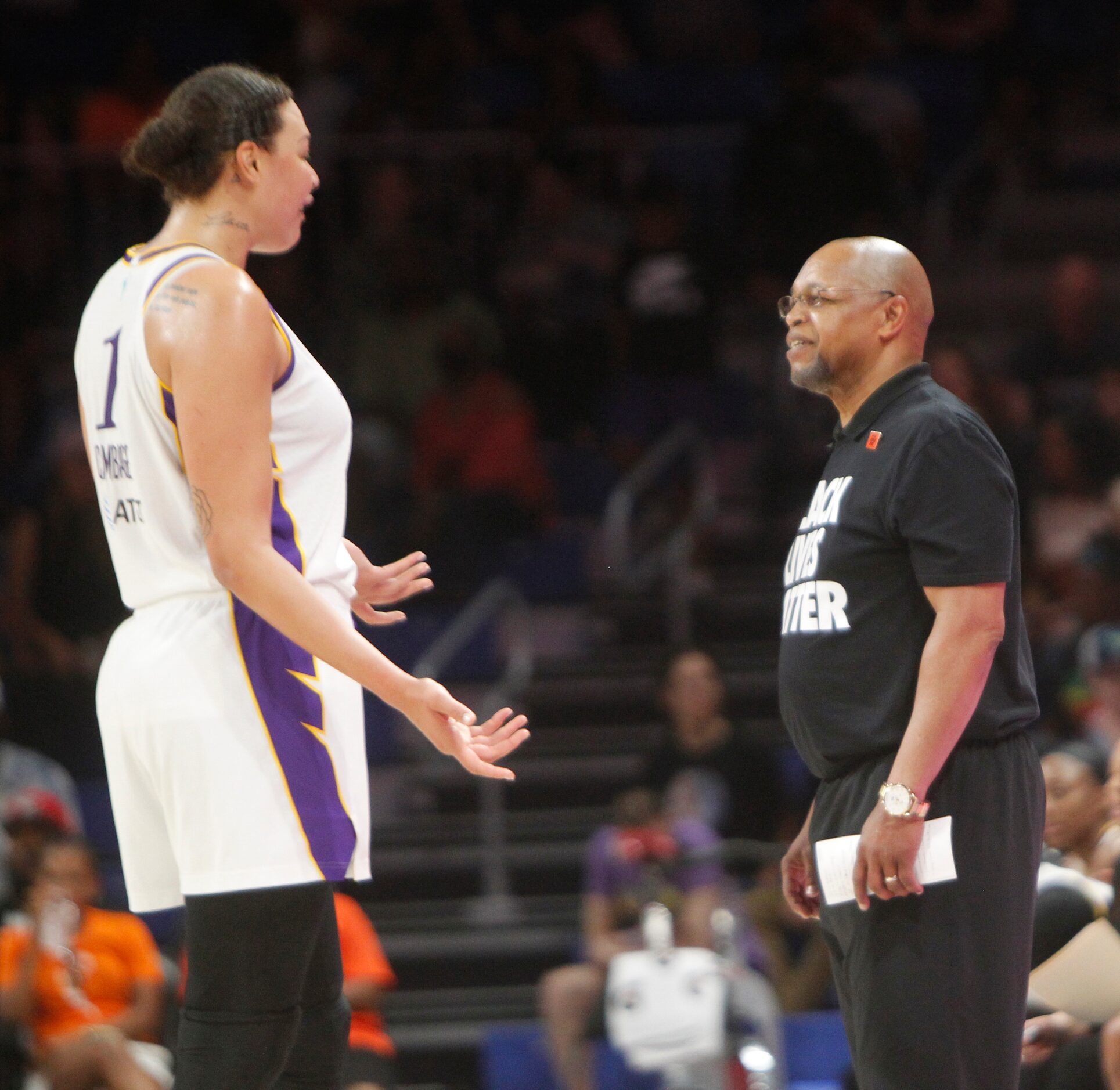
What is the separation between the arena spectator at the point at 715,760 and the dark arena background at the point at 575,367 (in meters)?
0.02

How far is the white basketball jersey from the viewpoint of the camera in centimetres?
243

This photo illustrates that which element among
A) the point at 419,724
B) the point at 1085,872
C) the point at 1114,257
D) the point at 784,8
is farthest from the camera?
the point at 784,8

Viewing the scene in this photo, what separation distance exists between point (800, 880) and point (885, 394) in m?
0.86

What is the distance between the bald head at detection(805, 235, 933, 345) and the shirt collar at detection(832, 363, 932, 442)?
0.07m

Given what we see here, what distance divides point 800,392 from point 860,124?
181 cm

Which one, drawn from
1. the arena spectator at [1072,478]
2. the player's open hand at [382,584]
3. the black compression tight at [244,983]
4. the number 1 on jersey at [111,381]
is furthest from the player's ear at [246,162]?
the arena spectator at [1072,478]

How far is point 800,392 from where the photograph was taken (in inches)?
378

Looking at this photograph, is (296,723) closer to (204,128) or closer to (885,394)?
(204,128)

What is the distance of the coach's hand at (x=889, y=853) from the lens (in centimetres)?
255

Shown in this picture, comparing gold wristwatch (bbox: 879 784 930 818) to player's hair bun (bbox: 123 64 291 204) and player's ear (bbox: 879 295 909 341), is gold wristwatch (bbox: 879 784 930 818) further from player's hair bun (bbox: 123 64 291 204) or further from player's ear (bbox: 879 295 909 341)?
player's hair bun (bbox: 123 64 291 204)

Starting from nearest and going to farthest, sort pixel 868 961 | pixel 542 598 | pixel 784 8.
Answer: pixel 868 961
pixel 542 598
pixel 784 8

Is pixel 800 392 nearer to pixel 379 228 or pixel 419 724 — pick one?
pixel 379 228

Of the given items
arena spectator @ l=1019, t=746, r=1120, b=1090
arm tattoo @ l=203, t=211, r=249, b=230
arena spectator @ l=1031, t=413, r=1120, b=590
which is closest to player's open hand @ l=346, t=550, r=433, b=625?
arm tattoo @ l=203, t=211, r=249, b=230

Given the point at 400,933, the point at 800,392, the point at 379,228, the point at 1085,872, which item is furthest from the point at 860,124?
the point at 1085,872
